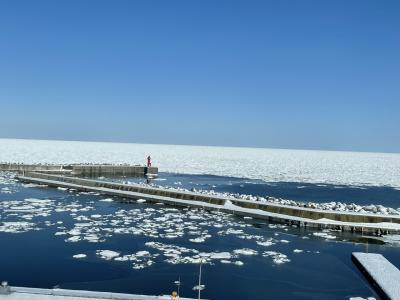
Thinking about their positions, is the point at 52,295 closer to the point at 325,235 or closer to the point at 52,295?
the point at 52,295

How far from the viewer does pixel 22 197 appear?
33.8 meters

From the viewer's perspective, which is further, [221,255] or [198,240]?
[198,240]

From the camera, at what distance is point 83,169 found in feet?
197

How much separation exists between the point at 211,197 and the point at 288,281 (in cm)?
1754

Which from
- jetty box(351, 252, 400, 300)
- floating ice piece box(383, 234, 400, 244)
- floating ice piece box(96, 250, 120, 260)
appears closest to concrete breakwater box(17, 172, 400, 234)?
floating ice piece box(383, 234, 400, 244)

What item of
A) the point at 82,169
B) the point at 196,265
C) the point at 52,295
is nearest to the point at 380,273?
the point at 196,265

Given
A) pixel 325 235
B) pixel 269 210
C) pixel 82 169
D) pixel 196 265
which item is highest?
pixel 82 169

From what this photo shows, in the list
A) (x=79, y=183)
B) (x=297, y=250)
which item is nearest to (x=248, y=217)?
(x=297, y=250)

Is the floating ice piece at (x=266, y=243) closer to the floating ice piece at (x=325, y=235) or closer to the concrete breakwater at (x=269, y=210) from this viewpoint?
the floating ice piece at (x=325, y=235)

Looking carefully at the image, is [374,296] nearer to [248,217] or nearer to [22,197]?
[248,217]

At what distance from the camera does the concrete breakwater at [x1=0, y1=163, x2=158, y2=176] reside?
56781 millimetres

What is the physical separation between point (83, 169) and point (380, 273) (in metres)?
48.7

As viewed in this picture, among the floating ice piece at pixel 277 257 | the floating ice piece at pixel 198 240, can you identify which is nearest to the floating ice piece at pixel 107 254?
the floating ice piece at pixel 198 240

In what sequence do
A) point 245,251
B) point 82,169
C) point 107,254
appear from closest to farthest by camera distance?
1. point 107,254
2. point 245,251
3. point 82,169
